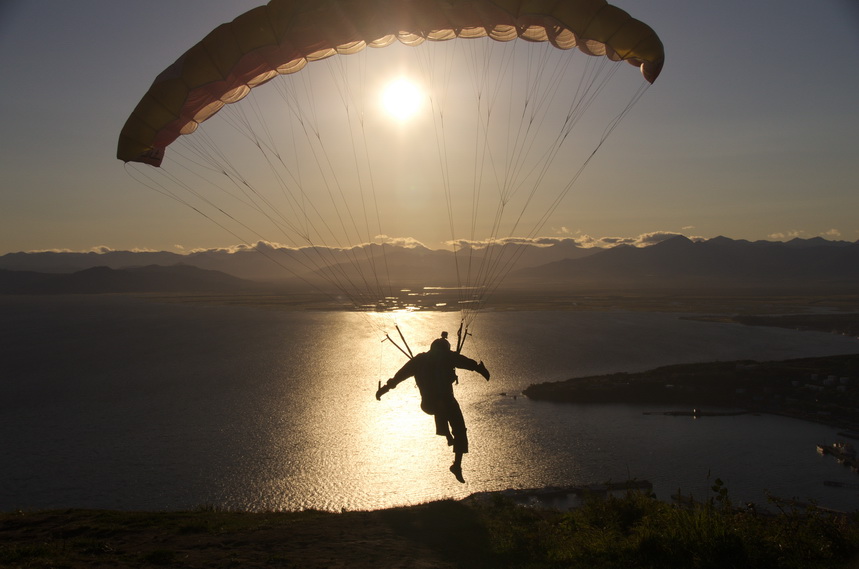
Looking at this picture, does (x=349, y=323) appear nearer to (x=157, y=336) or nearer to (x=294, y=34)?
(x=157, y=336)

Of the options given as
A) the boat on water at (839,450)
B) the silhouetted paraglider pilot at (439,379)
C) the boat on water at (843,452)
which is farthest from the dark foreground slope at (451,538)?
the boat on water at (839,450)

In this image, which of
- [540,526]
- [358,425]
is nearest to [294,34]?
[540,526]

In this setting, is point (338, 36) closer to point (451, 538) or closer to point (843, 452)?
point (451, 538)

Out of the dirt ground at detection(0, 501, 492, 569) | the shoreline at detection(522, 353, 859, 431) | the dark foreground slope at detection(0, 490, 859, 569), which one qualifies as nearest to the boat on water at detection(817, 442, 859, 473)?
the shoreline at detection(522, 353, 859, 431)

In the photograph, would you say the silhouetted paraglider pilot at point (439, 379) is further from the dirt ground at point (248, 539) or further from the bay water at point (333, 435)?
the bay water at point (333, 435)

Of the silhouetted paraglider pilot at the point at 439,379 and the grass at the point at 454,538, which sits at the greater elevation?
the silhouetted paraglider pilot at the point at 439,379

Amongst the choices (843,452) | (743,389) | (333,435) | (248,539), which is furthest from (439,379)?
(743,389)
